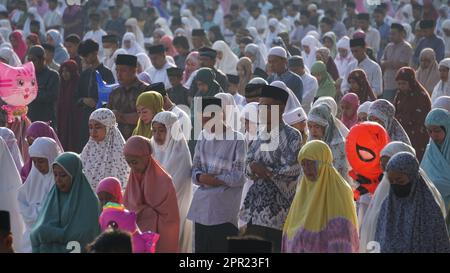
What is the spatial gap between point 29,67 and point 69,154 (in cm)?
477

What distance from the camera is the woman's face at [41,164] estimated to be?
9609 mm

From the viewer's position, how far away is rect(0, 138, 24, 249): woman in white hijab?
10148 mm

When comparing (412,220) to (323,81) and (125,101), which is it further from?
(323,81)

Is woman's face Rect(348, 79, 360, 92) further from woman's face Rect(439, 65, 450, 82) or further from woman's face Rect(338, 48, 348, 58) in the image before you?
woman's face Rect(338, 48, 348, 58)

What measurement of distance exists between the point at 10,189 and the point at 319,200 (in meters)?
2.74

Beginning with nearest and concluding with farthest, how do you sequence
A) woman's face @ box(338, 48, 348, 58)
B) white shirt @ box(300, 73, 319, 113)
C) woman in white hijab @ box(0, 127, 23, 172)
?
1. woman in white hijab @ box(0, 127, 23, 172)
2. white shirt @ box(300, 73, 319, 113)
3. woman's face @ box(338, 48, 348, 58)

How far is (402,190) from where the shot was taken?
26.2 feet

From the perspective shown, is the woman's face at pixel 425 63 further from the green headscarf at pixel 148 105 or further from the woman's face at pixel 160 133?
the woman's face at pixel 160 133

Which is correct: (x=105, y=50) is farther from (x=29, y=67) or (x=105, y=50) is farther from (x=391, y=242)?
(x=391, y=242)

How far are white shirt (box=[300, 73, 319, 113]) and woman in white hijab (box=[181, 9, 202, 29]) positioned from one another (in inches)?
485

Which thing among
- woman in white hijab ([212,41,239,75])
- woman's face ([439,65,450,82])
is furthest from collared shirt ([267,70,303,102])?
woman in white hijab ([212,41,239,75])

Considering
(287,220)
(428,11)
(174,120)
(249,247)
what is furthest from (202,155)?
(428,11)

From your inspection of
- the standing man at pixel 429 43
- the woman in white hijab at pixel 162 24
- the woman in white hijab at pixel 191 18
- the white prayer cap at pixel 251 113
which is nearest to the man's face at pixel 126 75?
the white prayer cap at pixel 251 113

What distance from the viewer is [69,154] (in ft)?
28.4
